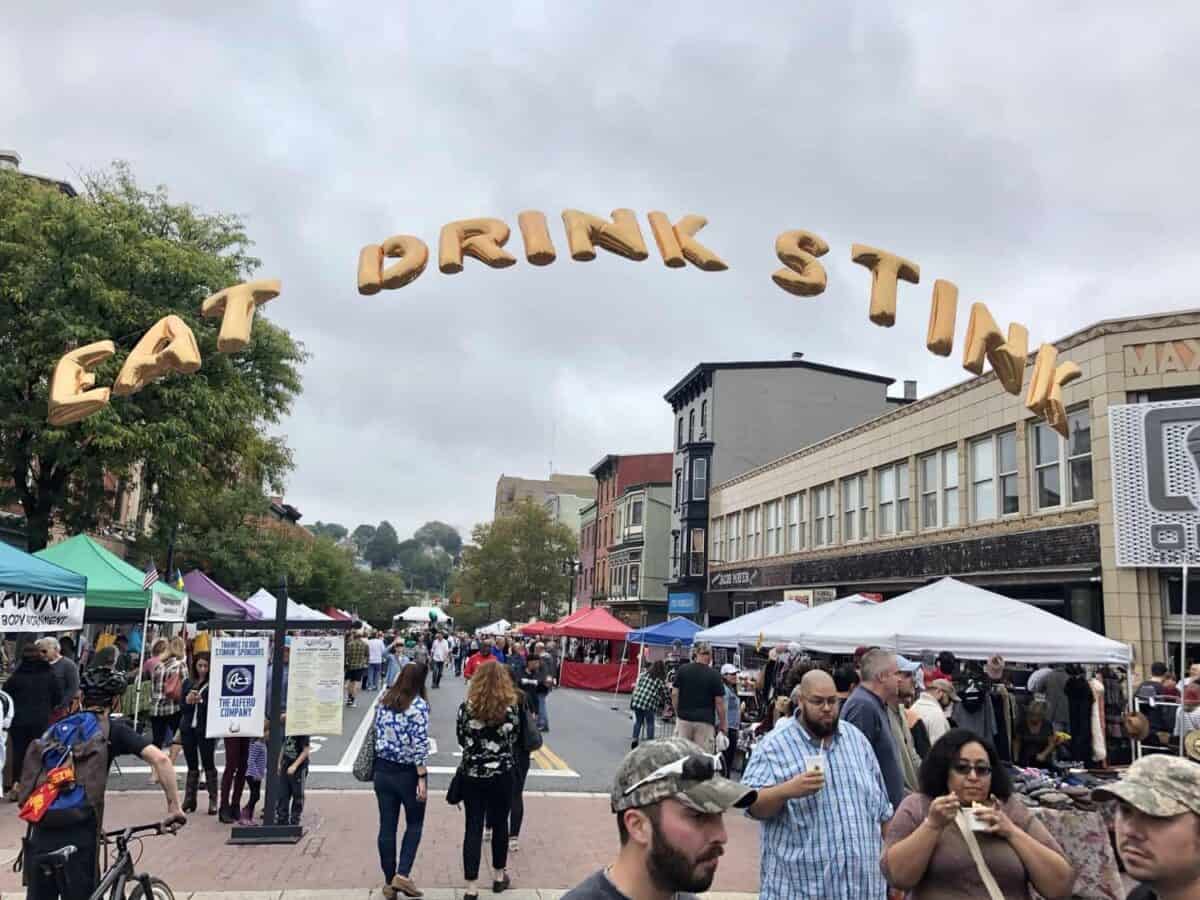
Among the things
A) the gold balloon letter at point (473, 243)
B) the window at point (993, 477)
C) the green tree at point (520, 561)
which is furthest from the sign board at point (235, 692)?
the green tree at point (520, 561)

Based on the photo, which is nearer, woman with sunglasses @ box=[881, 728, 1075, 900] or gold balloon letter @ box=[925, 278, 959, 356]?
woman with sunglasses @ box=[881, 728, 1075, 900]

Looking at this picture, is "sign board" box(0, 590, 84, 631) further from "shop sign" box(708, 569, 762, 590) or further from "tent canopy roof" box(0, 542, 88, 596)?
"shop sign" box(708, 569, 762, 590)

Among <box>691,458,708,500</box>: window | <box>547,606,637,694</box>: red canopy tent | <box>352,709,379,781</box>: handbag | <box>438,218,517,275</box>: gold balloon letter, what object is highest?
<box>691,458,708,500</box>: window

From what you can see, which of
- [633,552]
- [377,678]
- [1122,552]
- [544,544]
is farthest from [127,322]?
[544,544]

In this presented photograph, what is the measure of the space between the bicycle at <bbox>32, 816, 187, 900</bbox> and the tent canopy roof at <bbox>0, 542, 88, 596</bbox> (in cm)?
609

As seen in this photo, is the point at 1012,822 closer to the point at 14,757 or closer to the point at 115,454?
the point at 14,757

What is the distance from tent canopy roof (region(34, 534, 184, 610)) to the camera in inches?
564

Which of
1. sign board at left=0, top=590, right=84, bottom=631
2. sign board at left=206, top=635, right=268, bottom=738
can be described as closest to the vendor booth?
sign board at left=0, top=590, right=84, bottom=631

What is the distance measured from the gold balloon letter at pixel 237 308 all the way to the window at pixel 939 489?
61.9 ft

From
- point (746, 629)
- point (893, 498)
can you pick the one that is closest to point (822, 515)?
point (893, 498)

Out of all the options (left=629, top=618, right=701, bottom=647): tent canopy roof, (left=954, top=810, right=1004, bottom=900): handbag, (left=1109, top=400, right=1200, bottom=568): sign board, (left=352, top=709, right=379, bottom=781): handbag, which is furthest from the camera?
(left=629, top=618, right=701, bottom=647): tent canopy roof

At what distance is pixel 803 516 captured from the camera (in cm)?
3325

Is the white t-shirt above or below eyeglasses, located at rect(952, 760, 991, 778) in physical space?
below

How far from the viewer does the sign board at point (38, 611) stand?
33.7 feet
